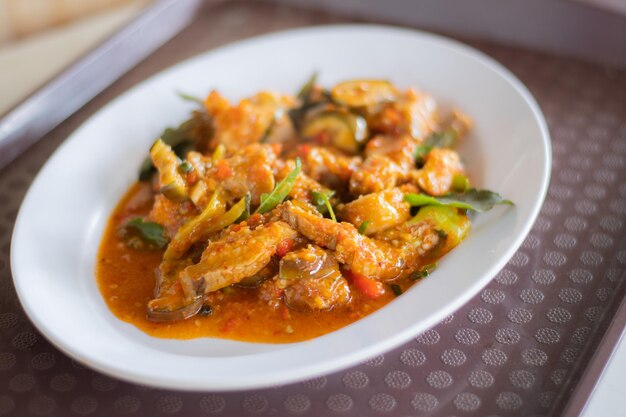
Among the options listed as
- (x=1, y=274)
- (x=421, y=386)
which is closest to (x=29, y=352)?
(x=1, y=274)

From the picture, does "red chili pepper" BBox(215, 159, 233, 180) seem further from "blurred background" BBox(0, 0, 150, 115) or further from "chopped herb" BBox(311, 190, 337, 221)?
"blurred background" BBox(0, 0, 150, 115)

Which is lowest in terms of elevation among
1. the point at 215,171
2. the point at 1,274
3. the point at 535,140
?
the point at 1,274

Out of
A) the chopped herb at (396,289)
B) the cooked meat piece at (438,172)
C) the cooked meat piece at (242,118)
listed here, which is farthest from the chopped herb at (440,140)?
the chopped herb at (396,289)

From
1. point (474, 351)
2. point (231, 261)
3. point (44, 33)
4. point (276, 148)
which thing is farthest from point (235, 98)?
point (44, 33)

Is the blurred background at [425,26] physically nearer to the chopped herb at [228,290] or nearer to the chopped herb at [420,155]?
the chopped herb at [420,155]

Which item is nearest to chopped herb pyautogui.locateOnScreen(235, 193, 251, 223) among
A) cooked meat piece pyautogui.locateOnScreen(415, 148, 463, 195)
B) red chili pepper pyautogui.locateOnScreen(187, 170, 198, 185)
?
red chili pepper pyautogui.locateOnScreen(187, 170, 198, 185)

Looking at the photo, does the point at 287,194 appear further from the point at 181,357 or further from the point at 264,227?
the point at 181,357
